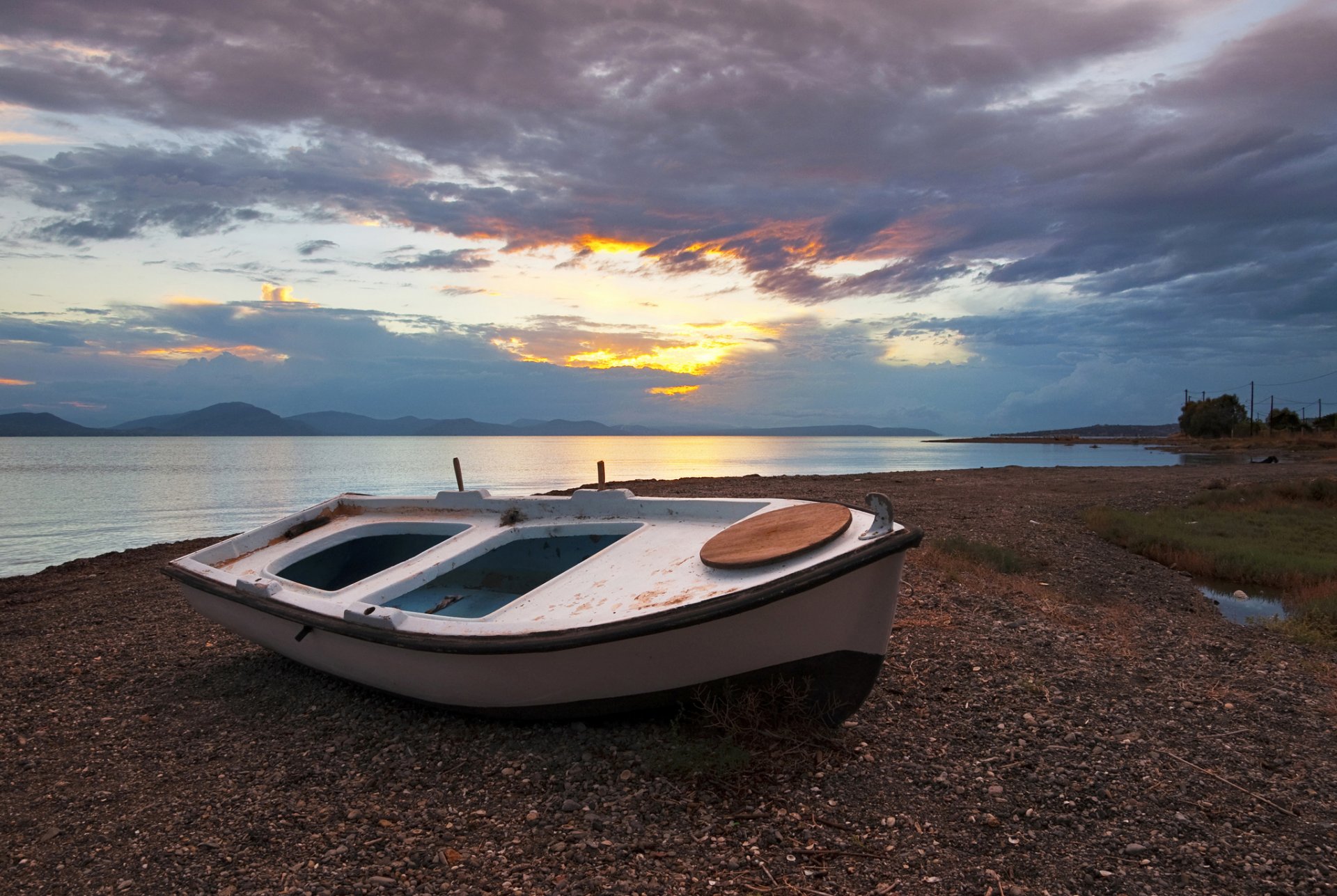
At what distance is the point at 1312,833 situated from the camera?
4039 millimetres

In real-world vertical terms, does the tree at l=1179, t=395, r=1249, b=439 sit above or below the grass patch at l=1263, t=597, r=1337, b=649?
above

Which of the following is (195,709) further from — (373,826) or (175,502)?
(175,502)

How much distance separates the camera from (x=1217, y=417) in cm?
8500

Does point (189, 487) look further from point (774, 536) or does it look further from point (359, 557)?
point (774, 536)

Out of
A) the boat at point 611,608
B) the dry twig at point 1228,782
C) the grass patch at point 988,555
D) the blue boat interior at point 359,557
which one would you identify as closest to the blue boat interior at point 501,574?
the boat at point 611,608

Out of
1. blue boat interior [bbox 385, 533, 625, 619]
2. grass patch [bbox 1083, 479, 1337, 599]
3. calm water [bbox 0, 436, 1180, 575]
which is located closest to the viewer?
blue boat interior [bbox 385, 533, 625, 619]

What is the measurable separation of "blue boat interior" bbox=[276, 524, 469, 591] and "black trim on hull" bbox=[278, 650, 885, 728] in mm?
3605

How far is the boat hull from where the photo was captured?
14.8ft

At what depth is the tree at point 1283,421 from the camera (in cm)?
8153

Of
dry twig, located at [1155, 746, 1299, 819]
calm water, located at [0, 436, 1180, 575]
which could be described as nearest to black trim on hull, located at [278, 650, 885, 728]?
dry twig, located at [1155, 746, 1299, 819]

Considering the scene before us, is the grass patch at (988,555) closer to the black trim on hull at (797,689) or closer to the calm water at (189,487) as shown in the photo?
the black trim on hull at (797,689)

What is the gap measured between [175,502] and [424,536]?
1212 inches

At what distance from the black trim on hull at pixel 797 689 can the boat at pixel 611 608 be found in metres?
0.01

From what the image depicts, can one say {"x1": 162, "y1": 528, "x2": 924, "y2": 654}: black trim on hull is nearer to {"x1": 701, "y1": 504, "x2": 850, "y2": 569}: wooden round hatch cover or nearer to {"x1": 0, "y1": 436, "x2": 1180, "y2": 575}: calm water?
{"x1": 701, "y1": 504, "x2": 850, "y2": 569}: wooden round hatch cover
